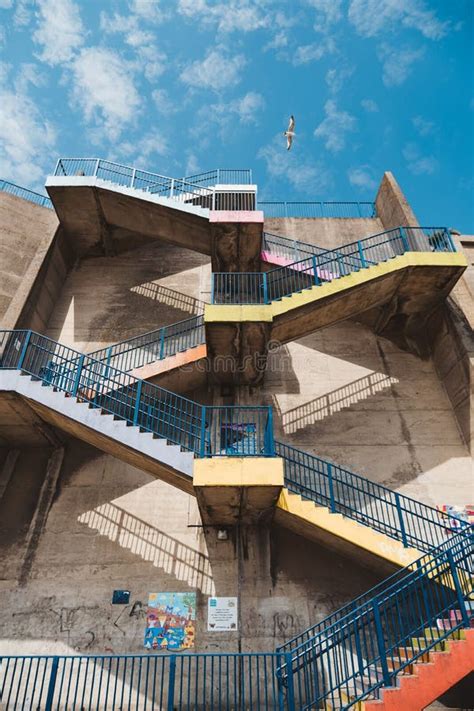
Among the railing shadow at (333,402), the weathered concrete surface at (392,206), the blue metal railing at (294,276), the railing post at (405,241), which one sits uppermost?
the weathered concrete surface at (392,206)

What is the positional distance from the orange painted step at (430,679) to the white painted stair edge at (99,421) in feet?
14.1

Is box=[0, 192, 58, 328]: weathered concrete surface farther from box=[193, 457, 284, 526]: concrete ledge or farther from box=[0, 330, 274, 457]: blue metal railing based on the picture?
box=[193, 457, 284, 526]: concrete ledge

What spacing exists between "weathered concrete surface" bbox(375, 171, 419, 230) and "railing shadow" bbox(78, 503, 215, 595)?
1155 cm

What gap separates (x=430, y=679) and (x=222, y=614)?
451 centimetres

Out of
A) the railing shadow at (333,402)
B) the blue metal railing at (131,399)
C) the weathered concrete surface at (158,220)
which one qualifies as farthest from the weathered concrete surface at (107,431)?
the weathered concrete surface at (158,220)

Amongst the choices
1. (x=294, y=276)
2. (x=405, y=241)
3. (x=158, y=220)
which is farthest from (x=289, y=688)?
(x=158, y=220)

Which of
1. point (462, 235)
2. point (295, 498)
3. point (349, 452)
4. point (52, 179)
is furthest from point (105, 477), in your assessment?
point (462, 235)

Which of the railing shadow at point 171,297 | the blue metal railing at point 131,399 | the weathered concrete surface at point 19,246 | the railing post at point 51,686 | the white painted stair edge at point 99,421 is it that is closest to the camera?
the railing post at point 51,686

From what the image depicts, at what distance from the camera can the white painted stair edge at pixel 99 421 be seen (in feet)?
25.2

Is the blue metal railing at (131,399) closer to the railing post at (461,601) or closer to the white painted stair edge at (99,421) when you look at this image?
the white painted stair edge at (99,421)

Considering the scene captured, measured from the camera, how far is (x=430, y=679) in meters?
5.63

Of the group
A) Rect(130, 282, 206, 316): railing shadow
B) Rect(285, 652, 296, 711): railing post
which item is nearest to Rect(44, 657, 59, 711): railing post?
Rect(285, 652, 296, 711): railing post

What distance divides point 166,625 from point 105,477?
3.72 metres

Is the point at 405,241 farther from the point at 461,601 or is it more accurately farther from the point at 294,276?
the point at 461,601
